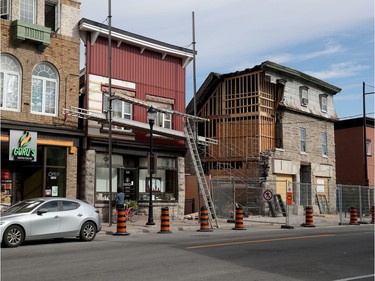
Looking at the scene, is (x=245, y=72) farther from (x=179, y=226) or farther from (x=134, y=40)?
(x=179, y=226)

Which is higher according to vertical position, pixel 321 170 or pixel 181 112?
pixel 181 112

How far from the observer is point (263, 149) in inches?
1206

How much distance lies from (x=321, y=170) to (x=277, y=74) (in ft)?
26.6

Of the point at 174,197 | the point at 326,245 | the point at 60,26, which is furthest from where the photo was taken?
the point at 174,197

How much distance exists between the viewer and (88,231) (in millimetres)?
15516

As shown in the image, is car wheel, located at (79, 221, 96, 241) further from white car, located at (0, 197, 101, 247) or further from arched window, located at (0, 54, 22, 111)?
arched window, located at (0, 54, 22, 111)

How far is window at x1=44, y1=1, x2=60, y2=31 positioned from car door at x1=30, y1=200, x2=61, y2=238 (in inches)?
385

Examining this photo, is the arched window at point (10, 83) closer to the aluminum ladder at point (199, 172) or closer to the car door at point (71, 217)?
the car door at point (71, 217)

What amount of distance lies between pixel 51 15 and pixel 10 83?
12.6ft

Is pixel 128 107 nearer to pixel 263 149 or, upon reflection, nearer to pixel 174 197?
pixel 174 197

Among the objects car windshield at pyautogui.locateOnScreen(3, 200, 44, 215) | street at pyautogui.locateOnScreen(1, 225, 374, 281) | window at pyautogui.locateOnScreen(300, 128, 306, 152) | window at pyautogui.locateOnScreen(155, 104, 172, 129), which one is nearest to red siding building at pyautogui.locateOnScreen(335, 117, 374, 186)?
window at pyautogui.locateOnScreen(300, 128, 306, 152)

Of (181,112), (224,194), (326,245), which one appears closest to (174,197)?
(224,194)

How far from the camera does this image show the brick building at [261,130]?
99.6ft

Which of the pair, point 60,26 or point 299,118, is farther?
point 299,118
